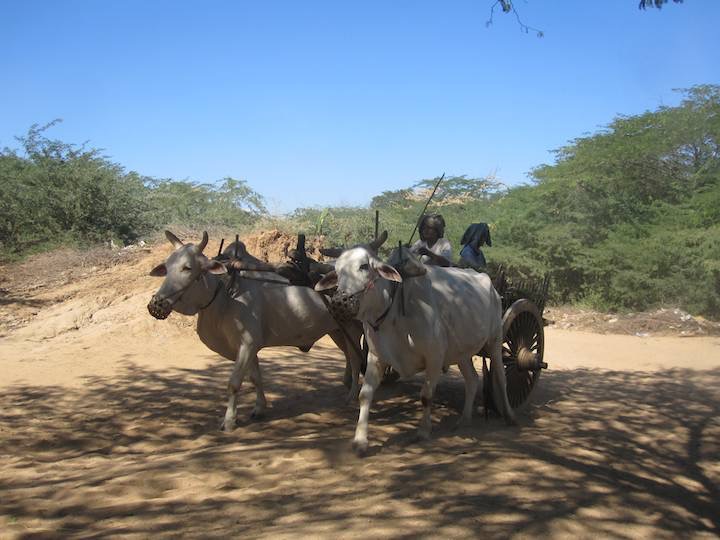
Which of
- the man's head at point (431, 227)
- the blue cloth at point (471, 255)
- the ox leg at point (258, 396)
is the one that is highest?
the man's head at point (431, 227)

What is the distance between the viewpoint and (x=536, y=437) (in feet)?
18.3

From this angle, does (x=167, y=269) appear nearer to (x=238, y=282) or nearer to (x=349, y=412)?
(x=238, y=282)

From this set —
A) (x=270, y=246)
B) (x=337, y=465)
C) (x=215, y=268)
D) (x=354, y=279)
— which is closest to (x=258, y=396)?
(x=215, y=268)

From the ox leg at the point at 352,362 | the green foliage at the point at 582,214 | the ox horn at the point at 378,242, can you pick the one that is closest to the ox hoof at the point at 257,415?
the ox leg at the point at 352,362

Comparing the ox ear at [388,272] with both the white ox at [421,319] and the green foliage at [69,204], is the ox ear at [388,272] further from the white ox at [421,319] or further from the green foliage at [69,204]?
the green foliage at [69,204]

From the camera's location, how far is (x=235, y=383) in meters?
5.80

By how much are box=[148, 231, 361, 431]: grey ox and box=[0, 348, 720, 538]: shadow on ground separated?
656mm

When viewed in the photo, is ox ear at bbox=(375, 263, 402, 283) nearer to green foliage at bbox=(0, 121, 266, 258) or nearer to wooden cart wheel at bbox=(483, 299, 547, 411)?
wooden cart wheel at bbox=(483, 299, 547, 411)

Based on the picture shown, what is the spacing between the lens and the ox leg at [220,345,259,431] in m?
5.81

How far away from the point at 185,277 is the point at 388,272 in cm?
182

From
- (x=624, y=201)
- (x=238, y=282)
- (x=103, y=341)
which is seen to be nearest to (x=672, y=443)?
(x=238, y=282)

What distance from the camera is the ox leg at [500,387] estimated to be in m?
6.17

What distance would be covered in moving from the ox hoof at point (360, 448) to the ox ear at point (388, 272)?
1239 mm

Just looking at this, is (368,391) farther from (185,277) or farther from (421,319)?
(185,277)
